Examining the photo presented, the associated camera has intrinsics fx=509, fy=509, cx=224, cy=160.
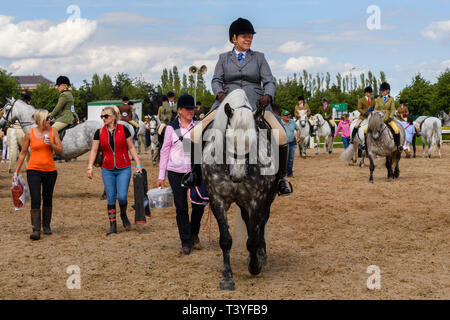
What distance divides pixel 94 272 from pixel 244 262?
197 centimetres

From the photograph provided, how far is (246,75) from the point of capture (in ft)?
21.6

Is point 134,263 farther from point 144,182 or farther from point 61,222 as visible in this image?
point 61,222

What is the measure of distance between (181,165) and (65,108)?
266 inches

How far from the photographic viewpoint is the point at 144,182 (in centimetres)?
904

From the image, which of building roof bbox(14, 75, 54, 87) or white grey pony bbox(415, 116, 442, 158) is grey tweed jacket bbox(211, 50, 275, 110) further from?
building roof bbox(14, 75, 54, 87)

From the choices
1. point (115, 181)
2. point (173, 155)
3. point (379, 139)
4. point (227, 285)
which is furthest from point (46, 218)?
point (379, 139)

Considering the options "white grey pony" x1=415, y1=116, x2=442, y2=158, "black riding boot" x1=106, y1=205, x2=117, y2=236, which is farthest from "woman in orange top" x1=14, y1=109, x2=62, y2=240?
"white grey pony" x1=415, y1=116, x2=442, y2=158

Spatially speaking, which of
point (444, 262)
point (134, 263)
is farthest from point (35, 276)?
point (444, 262)

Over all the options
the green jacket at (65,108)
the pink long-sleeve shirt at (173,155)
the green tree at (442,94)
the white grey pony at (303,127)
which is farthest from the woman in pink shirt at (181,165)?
the green tree at (442,94)

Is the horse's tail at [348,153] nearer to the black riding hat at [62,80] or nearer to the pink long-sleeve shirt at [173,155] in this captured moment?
the black riding hat at [62,80]

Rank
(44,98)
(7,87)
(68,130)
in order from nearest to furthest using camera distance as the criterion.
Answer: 1. (68,130)
2. (7,87)
3. (44,98)

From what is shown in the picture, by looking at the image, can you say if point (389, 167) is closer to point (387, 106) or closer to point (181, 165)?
point (387, 106)

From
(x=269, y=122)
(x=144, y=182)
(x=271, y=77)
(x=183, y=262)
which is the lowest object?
(x=183, y=262)
